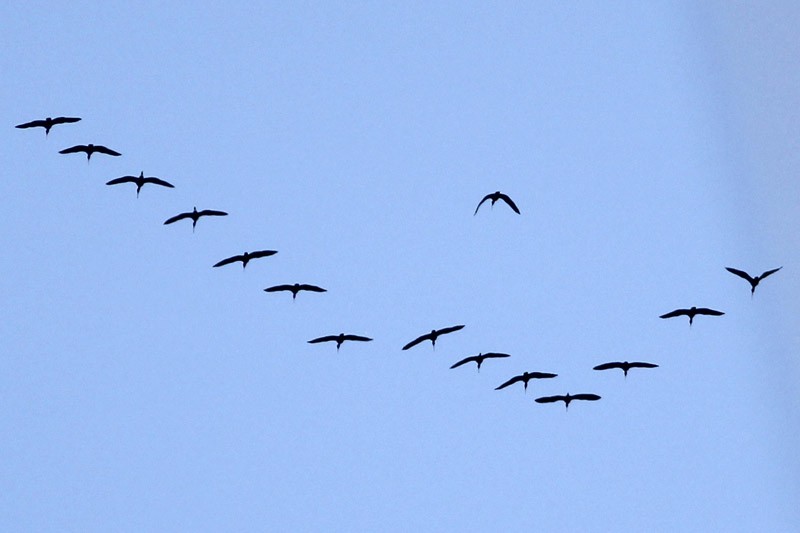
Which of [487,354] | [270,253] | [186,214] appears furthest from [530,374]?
[186,214]

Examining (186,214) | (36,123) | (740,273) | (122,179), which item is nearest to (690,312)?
(740,273)

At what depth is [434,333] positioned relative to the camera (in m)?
59.9

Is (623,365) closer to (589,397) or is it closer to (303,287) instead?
(589,397)

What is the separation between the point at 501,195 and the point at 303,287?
11.6m

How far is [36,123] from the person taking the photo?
59.2 metres

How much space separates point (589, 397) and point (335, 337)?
12.9m

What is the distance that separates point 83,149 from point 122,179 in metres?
2.54

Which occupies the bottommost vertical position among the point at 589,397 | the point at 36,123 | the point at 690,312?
the point at 589,397

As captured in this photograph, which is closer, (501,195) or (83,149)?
(501,195)

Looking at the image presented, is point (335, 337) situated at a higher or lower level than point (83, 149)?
lower

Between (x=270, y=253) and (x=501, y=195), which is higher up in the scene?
(x=501, y=195)

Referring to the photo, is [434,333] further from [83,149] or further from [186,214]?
[83,149]

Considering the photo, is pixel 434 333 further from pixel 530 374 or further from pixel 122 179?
pixel 122 179

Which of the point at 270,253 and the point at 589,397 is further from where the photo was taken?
the point at 589,397
